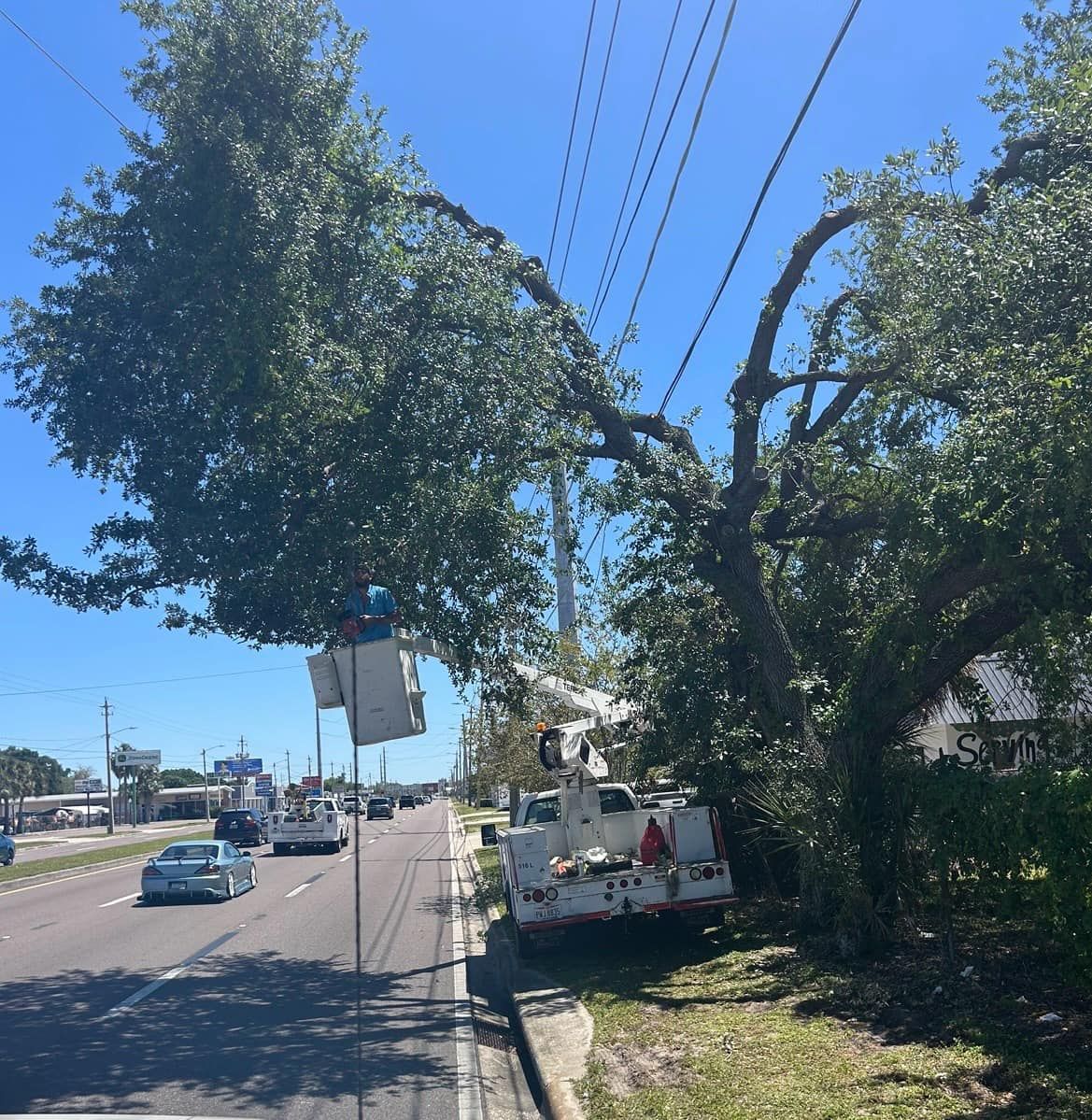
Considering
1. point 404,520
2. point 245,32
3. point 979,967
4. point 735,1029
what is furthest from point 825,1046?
point 245,32

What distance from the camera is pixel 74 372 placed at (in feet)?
39.6

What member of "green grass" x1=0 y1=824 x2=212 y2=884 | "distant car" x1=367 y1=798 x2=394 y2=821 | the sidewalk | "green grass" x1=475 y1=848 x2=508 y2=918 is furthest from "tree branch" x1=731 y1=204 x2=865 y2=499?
"distant car" x1=367 y1=798 x2=394 y2=821

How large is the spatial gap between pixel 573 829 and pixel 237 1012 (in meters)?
4.78

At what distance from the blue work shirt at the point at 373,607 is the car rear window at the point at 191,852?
15.4 m

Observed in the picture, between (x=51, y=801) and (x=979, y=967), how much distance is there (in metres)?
152

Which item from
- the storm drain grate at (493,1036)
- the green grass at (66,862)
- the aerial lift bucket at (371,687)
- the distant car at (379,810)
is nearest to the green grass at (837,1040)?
the storm drain grate at (493,1036)

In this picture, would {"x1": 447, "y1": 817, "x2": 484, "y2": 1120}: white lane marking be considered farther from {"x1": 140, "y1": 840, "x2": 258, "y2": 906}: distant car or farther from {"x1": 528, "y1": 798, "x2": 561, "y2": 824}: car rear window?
{"x1": 140, "y1": 840, "x2": 258, "y2": 906}: distant car

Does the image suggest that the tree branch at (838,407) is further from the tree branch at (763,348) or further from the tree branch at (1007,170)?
the tree branch at (1007,170)

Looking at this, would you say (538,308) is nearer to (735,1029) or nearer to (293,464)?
(293,464)

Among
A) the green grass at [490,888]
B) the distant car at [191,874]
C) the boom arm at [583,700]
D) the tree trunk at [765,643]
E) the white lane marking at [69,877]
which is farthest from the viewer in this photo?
the white lane marking at [69,877]

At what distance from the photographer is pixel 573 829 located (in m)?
14.1

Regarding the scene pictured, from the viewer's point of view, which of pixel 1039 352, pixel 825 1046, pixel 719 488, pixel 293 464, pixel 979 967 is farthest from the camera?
pixel 719 488

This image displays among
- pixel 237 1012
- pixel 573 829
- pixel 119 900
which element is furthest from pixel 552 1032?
pixel 119 900

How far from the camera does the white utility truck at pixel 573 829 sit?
7.44 meters
